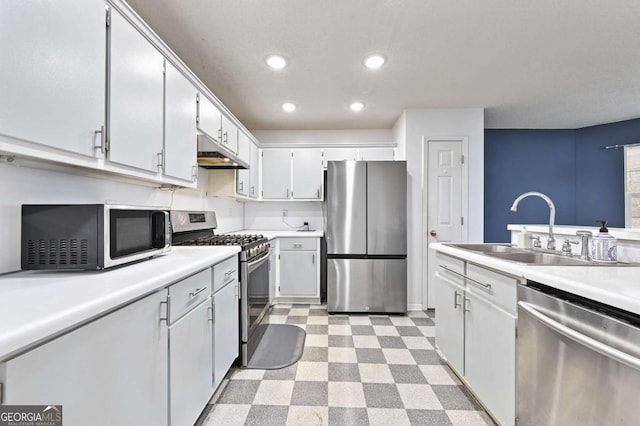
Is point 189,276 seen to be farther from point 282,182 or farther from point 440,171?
point 440,171

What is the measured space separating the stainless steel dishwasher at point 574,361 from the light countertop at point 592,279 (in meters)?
0.06

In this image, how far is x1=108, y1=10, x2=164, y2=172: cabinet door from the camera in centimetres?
131

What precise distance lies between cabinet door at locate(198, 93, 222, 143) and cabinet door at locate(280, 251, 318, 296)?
1.72 metres

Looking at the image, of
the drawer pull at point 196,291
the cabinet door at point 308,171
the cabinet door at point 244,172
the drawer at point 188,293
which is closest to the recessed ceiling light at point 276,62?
the cabinet door at point 244,172

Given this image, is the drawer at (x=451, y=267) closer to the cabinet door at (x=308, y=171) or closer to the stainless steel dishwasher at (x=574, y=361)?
the stainless steel dishwasher at (x=574, y=361)

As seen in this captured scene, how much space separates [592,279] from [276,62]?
242 cm

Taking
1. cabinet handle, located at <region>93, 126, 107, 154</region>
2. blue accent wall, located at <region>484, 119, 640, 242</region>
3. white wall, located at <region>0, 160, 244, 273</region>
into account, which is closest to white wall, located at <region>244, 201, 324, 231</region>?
white wall, located at <region>0, 160, 244, 273</region>

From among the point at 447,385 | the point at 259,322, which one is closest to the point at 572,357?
the point at 447,385

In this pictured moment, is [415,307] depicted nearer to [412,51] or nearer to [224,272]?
[224,272]

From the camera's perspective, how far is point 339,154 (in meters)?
3.96

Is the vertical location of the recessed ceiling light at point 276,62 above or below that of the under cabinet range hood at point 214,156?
above

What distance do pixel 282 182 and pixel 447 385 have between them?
9.77 feet

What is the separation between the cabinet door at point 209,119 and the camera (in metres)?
2.20

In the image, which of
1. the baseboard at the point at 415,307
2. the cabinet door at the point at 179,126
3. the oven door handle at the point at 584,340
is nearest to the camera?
the oven door handle at the point at 584,340
